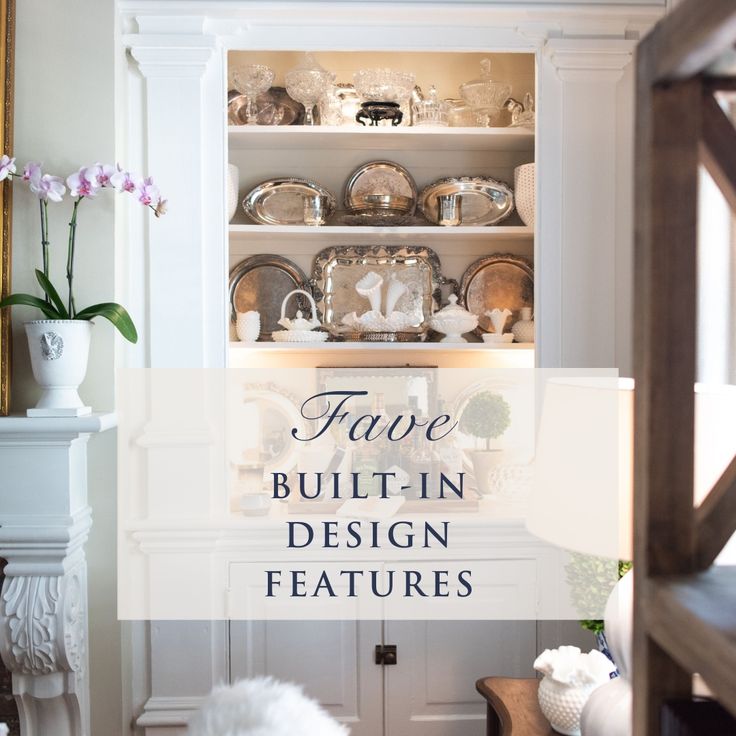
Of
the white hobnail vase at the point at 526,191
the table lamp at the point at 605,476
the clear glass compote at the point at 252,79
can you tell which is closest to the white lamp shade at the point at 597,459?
the table lamp at the point at 605,476

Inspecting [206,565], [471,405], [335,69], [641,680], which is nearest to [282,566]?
[206,565]

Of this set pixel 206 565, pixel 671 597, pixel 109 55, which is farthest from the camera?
pixel 206 565

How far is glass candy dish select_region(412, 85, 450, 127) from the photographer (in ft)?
8.61

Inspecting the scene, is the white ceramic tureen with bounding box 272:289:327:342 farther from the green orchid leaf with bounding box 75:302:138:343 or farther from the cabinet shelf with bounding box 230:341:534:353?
the green orchid leaf with bounding box 75:302:138:343

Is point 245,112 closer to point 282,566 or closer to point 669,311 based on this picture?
point 282,566

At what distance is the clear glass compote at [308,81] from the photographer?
8.45 ft

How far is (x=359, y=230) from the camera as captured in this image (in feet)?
8.38

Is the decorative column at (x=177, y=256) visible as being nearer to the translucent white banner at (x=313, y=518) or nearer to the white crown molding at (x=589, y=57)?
the translucent white banner at (x=313, y=518)

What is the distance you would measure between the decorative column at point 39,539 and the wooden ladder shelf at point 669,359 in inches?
72.2

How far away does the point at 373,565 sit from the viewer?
2.43m

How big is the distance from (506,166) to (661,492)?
255 cm

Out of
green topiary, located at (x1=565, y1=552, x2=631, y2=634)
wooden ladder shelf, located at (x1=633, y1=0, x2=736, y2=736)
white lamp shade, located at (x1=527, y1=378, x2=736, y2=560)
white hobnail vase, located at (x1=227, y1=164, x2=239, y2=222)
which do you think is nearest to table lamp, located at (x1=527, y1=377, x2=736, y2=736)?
white lamp shade, located at (x1=527, y1=378, x2=736, y2=560)

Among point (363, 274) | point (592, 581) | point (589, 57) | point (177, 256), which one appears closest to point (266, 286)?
point (363, 274)

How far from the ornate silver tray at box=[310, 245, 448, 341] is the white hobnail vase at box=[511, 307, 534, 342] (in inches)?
11.6
